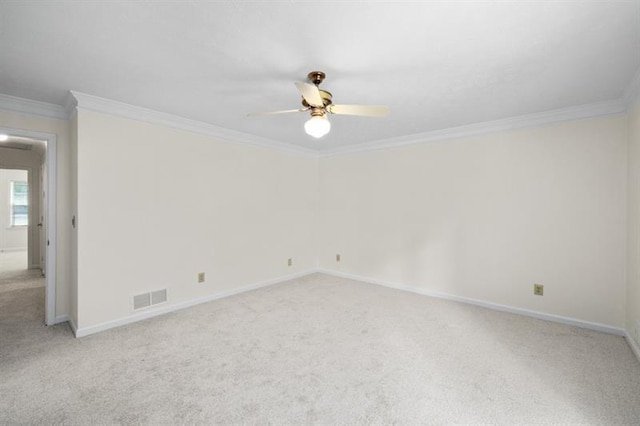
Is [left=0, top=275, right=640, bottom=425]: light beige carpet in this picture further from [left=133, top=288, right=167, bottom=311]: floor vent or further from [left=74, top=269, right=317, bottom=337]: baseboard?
[left=133, top=288, right=167, bottom=311]: floor vent

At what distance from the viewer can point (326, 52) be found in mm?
1859

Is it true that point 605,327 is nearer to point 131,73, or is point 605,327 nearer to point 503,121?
point 503,121

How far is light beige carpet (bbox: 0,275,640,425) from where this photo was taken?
5.65ft

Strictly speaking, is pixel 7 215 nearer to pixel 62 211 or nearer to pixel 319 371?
pixel 62 211

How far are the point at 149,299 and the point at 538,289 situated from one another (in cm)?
435

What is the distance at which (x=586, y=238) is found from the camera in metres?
2.93

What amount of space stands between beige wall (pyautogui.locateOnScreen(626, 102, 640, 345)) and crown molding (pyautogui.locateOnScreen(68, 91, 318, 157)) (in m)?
3.95

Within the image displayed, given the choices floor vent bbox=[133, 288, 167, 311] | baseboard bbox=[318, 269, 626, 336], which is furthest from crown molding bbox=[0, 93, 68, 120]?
baseboard bbox=[318, 269, 626, 336]

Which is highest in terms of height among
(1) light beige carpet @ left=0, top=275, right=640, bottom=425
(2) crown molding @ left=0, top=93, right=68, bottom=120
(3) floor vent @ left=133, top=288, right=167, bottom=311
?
(2) crown molding @ left=0, top=93, right=68, bottom=120

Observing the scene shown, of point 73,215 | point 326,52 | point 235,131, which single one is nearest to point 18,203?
point 73,215

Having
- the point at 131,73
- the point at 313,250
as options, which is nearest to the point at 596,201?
the point at 313,250

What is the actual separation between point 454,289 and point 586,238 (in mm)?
1483

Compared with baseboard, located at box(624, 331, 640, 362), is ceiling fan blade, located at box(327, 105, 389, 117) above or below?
above

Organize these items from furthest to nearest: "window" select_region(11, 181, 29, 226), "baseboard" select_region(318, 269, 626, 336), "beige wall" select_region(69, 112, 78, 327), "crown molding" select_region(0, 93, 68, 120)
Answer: "window" select_region(11, 181, 29, 226) → "baseboard" select_region(318, 269, 626, 336) → "beige wall" select_region(69, 112, 78, 327) → "crown molding" select_region(0, 93, 68, 120)
